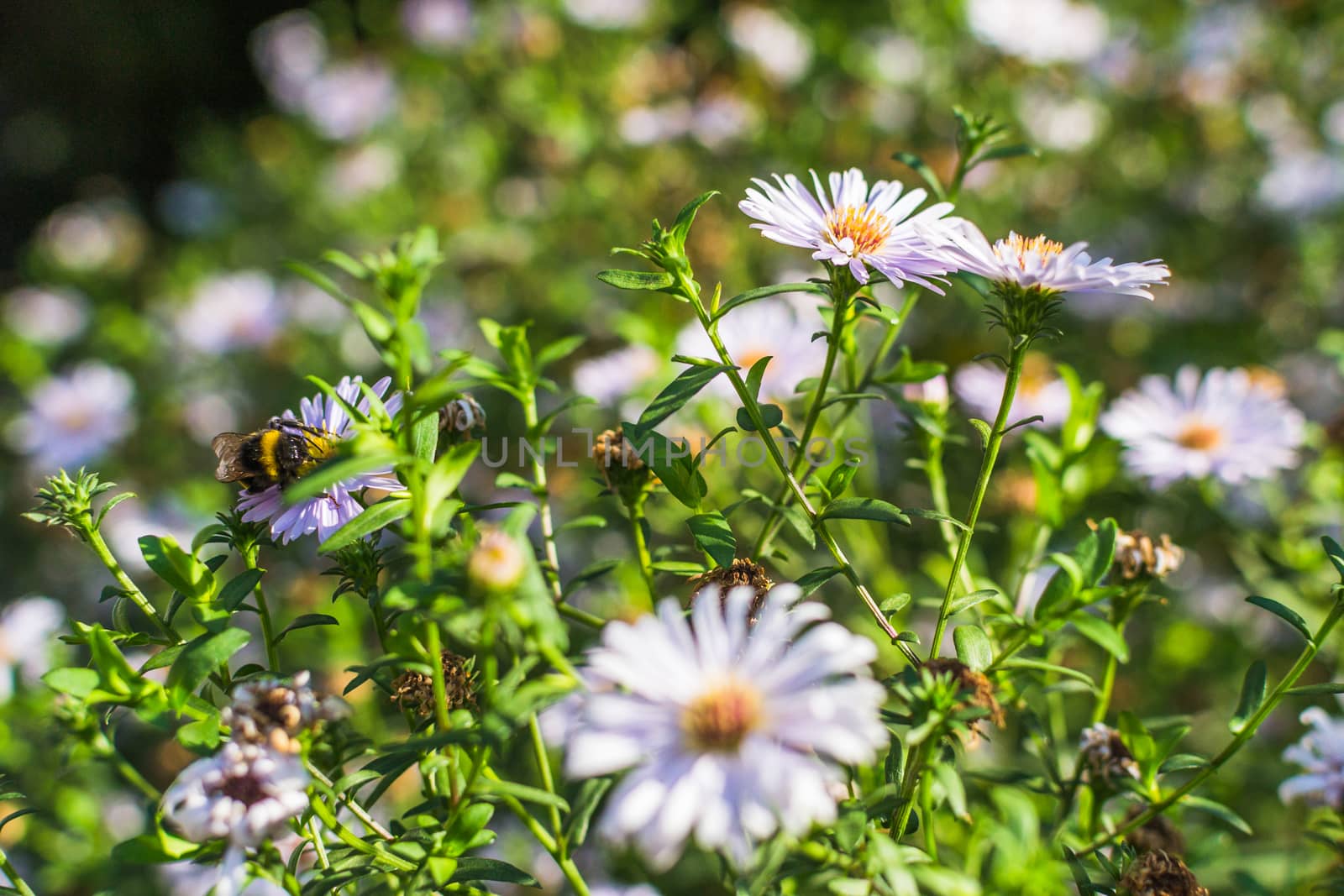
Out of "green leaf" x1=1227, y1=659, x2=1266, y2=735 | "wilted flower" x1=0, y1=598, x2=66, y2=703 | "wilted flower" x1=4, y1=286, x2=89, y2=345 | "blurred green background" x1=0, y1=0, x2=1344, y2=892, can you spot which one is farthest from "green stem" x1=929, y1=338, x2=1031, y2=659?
"wilted flower" x1=4, y1=286, x2=89, y2=345

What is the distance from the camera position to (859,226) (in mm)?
763

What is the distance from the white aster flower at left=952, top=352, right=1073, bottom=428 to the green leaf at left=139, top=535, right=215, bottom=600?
90 centimetres

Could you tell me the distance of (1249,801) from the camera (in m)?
1.34

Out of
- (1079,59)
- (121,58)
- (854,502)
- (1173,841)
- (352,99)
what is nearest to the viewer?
(854,502)

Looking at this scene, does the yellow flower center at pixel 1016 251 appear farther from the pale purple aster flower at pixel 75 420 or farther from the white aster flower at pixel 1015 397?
the pale purple aster flower at pixel 75 420

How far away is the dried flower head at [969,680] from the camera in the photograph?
Answer: 0.59 metres

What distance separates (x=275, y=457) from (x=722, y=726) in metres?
0.48

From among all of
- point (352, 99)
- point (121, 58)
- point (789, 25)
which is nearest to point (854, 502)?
point (789, 25)

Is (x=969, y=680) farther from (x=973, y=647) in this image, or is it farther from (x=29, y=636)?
(x=29, y=636)

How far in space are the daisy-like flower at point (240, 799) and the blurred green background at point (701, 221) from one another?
73 cm

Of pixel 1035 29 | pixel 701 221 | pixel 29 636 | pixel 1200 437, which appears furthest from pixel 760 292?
pixel 1035 29

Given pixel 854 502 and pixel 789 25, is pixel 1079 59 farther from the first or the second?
pixel 854 502

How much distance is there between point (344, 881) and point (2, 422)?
2.32 meters

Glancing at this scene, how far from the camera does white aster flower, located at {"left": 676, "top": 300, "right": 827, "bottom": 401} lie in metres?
1.30
